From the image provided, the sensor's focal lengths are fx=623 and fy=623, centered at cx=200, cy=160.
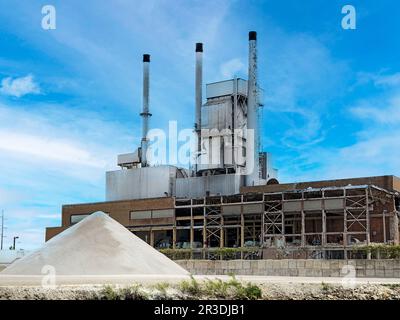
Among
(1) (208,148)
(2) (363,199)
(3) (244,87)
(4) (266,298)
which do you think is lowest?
(4) (266,298)

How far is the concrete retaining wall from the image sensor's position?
4194 centimetres

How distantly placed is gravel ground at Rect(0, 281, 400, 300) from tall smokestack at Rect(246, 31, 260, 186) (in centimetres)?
5385

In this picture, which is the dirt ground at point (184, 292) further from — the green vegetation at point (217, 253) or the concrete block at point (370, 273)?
the green vegetation at point (217, 253)

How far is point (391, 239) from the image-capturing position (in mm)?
62750

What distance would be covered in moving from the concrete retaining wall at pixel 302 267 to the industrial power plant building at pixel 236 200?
22.7 feet

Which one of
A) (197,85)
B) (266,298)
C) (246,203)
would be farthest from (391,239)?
(266,298)

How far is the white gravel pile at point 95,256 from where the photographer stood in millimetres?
32469

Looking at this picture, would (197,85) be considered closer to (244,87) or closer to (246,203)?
(244,87)

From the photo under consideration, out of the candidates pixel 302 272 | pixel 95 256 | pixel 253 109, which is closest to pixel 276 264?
pixel 302 272

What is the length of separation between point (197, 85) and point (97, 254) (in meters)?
55.0

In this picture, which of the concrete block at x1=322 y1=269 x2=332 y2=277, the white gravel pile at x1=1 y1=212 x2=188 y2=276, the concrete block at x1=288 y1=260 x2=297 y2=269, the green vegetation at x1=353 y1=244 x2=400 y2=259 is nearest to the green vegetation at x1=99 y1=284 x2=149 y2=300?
the white gravel pile at x1=1 y1=212 x2=188 y2=276

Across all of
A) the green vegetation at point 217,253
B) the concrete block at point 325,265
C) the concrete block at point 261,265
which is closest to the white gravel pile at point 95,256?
the concrete block at point 325,265

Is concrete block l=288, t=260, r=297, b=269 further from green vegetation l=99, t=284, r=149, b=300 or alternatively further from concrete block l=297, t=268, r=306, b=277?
green vegetation l=99, t=284, r=149, b=300

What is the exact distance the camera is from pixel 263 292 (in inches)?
902
